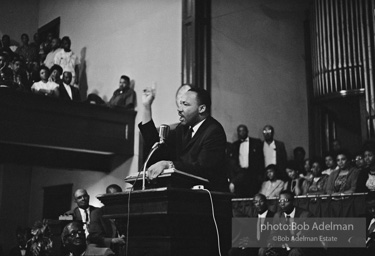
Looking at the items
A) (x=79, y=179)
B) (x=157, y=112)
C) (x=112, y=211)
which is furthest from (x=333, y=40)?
(x=112, y=211)

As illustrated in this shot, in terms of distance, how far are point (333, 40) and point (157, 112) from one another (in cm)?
339

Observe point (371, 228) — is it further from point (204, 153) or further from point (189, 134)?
point (204, 153)

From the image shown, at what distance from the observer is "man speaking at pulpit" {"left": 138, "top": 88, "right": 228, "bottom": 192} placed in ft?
9.23

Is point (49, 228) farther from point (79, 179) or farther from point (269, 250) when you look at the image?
point (79, 179)

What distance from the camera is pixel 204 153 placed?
2.84m

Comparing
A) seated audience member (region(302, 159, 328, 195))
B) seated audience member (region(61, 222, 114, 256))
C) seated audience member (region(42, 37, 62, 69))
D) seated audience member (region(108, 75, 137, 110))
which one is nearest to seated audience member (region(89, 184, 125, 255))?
seated audience member (region(61, 222, 114, 256))

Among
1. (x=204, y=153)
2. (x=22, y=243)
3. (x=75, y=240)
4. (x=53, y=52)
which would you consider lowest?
(x=22, y=243)

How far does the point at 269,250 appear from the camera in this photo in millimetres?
5887

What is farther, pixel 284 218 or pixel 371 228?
pixel 284 218

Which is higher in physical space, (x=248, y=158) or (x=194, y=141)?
(x=248, y=158)

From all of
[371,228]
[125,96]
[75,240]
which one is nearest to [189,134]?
[75,240]

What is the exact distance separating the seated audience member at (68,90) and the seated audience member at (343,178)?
4504 mm

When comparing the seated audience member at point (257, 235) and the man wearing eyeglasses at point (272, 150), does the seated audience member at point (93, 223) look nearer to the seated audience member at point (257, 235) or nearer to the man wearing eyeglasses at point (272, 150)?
the seated audience member at point (257, 235)

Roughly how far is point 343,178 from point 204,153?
449 centimetres
